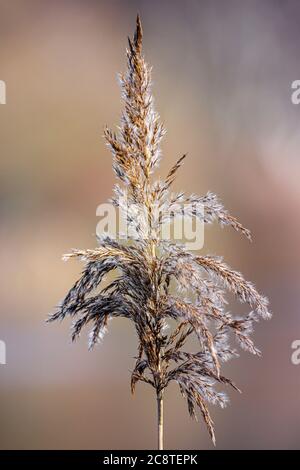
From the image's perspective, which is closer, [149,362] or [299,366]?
[149,362]

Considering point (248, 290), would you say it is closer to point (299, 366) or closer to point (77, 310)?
point (77, 310)
